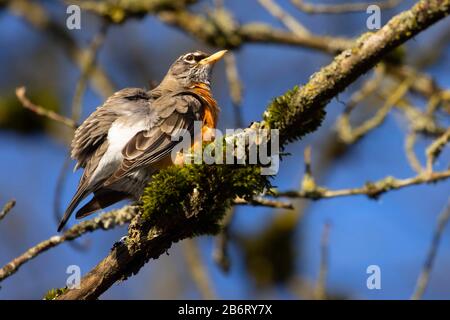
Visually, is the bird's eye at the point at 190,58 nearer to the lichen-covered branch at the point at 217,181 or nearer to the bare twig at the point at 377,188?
→ the bare twig at the point at 377,188

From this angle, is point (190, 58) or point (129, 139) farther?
point (190, 58)

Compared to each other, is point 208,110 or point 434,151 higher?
point 208,110

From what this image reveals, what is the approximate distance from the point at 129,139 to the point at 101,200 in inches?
21.6

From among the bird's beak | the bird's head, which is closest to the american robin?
the bird's beak

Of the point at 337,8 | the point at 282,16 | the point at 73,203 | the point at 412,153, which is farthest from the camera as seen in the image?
the point at 282,16

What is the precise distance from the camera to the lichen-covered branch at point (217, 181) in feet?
13.0

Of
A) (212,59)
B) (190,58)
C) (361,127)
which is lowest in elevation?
(361,127)

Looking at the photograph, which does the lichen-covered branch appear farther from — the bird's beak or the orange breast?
the bird's beak

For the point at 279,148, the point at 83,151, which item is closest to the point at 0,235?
the point at 83,151

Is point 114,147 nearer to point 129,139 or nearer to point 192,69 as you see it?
point 129,139

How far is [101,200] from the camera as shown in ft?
17.2

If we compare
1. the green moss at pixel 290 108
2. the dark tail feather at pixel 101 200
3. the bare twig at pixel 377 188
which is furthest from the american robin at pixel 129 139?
the green moss at pixel 290 108

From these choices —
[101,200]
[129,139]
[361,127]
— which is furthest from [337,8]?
[101,200]

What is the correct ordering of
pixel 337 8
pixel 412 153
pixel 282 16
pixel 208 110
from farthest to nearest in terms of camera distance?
1. pixel 282 16
2. pixel 337 8
3. pixel 208 110
4. pixel 412 153
